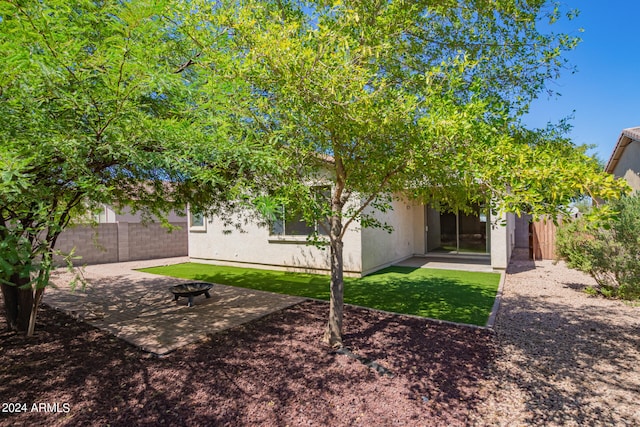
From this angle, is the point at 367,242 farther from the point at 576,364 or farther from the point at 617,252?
the point at 576,364

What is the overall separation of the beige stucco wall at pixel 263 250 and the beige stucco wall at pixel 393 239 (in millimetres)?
578

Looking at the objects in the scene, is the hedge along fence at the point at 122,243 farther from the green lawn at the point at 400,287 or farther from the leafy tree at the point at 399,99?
the leafy tree at the point at 399,99

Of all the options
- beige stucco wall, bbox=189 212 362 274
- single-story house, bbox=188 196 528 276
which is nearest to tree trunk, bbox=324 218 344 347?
single-story house, bbox=188 196 528 276

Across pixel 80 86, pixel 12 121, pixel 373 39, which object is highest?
pixel 373 39

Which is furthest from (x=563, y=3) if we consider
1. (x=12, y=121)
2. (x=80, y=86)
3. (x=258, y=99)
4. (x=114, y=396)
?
(x=114, y=396)

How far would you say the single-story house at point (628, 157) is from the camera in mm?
11438

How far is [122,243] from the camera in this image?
1655 centimetres

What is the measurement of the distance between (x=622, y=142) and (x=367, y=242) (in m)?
11.7

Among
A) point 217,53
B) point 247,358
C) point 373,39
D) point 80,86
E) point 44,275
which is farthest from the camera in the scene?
point 247,358

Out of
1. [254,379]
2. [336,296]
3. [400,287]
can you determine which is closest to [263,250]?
[400,287]

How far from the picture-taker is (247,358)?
4508 mm

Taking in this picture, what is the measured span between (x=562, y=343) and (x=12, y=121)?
7.60 m

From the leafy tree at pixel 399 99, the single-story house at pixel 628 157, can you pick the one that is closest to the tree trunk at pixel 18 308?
the leafy tree at pixel 399 99

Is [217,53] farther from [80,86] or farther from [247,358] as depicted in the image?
[247,358]
